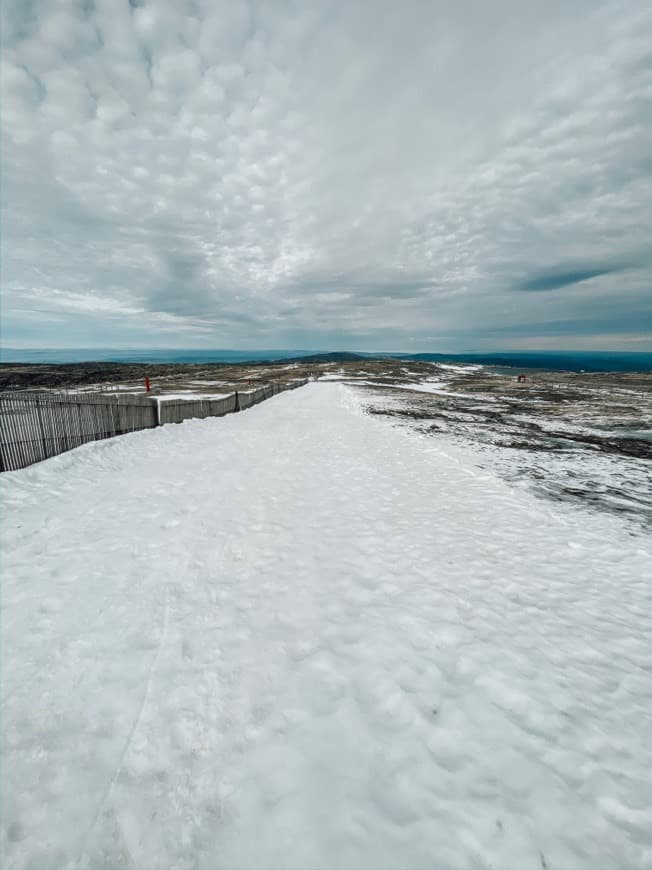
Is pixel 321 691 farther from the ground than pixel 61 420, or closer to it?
closer to it

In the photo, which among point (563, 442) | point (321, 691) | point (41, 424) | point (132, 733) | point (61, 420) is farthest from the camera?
point (563, 442)

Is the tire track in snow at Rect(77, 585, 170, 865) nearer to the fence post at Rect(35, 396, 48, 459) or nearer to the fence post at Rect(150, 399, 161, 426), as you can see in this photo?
the fence post at Rect(35, 396, 48, 459)

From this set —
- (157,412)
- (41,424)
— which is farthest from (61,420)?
(157,412)

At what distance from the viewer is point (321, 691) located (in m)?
3.60

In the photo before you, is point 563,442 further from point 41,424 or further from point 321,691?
point 41,424

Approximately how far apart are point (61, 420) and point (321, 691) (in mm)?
11196

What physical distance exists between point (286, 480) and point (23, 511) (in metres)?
5.82

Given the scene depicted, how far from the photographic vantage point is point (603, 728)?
3.27 meters

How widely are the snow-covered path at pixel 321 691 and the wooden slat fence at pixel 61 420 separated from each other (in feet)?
7.72

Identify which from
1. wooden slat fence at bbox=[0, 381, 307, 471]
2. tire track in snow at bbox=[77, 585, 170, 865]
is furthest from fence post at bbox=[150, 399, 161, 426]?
tire track in snow at bbox=[77, 585, 170, 865]

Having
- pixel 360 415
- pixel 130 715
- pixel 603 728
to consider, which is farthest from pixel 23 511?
pixel 360 415

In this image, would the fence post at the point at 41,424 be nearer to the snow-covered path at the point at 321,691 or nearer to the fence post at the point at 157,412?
the snow-covered path at the point at 321,691

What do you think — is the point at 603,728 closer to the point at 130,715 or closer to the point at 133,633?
the point at 130,715

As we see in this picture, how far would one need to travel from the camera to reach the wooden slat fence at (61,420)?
9133 mm
